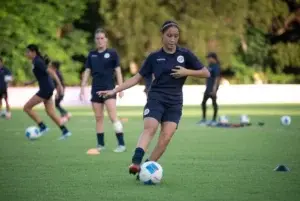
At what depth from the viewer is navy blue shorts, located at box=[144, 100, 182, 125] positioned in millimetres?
10062

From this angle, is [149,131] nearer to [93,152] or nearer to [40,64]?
[93,152]

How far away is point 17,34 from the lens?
5362 cm

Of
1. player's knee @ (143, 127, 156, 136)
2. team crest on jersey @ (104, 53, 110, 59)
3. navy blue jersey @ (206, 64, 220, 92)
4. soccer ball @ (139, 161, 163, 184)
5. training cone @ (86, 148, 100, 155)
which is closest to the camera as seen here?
soccer ball @ (139, 161, 163, 184)

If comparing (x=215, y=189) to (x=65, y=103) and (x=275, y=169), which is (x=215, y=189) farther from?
(x=65, y=103)

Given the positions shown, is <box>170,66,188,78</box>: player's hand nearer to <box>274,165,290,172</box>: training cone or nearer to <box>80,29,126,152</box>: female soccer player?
<box>274,165,290,172</box>: training cone

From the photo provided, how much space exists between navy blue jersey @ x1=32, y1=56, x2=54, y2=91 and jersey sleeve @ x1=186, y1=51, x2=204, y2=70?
7.41 meters

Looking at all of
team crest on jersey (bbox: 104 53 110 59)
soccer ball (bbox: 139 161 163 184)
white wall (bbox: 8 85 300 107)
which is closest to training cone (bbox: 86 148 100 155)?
team crest on jersey (bbox: 104 53 110 59)

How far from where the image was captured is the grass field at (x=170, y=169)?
347 inches

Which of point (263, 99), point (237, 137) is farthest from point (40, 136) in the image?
point (263, 99)

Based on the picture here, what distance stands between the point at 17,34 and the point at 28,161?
41929 millimetres

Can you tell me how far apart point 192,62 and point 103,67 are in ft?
14.4

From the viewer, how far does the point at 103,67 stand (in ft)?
47.0

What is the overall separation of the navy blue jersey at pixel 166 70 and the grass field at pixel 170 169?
1123mm

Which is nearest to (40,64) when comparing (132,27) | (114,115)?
(114,115)
